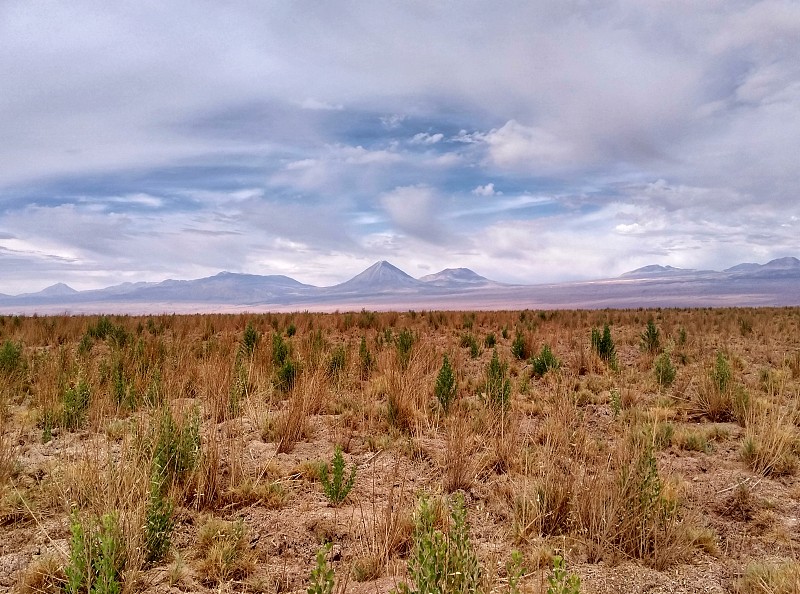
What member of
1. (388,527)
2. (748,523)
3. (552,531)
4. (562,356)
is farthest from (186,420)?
(562,356)

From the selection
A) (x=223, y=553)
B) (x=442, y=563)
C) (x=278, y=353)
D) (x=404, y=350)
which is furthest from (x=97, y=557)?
(x=404, y=350)

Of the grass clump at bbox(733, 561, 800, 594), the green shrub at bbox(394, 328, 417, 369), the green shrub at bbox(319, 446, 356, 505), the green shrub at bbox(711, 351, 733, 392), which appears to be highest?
the green shrub at bbox(394, 328, 417, 369)

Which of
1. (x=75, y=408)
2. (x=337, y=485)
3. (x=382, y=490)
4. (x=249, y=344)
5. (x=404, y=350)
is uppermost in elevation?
(x=249, y=344)

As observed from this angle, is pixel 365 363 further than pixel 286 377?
Yes

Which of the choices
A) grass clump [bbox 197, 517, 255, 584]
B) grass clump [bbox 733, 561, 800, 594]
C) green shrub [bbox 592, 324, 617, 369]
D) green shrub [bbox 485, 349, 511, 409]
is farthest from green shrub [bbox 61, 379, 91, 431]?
green shrub [bbox 592, 324, 617, 369]

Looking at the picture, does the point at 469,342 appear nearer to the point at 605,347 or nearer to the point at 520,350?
the point at 520,350

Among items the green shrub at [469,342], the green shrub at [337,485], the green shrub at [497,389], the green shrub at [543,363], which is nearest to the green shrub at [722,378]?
the green shrub at [543,363]

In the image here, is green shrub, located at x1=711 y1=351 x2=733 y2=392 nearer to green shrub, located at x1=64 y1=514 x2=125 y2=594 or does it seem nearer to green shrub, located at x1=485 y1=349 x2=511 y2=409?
green shrub, located at x1=485 y1=349 x2=511 y2=409

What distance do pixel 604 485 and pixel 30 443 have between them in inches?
219

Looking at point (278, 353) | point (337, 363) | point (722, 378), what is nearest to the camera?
A: point (722, 378)

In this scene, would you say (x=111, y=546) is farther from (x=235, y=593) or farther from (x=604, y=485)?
(x=604, y=485)

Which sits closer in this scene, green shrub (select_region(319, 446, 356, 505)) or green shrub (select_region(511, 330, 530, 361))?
green shrub (select_region(319, 446, 356, 505))

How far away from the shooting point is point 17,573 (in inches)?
110

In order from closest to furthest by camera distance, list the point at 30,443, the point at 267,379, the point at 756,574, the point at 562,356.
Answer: the point at 756,574, the point at 30,443, the point at 267,379, the point at 562,356
